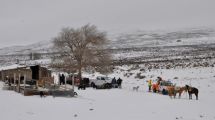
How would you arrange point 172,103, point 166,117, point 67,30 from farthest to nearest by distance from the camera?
point 67,30, point 172,103, point 166,117

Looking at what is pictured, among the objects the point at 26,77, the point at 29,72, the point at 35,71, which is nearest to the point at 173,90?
the point at 26,77

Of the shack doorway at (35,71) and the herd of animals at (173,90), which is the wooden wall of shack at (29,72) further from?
the herd of animals at (173,90)

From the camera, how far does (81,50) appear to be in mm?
49656

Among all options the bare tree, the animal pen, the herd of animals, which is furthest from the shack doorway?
the herd of animals

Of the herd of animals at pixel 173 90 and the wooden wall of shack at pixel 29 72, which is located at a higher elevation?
the wooden wall of shack at pixel 29 72

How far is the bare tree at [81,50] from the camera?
4947 cm

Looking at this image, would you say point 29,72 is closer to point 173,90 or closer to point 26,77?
point 26,77

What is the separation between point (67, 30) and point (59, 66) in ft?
20.7

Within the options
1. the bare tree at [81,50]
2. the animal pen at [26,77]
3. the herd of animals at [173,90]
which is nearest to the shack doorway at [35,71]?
the animal pen at [26,77]

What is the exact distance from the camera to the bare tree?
162 feet

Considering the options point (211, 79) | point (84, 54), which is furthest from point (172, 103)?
point (84, 54)

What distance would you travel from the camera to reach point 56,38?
172 feet

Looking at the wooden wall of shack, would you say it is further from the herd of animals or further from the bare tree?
the herd of animals

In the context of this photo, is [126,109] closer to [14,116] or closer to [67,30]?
[14,116]
